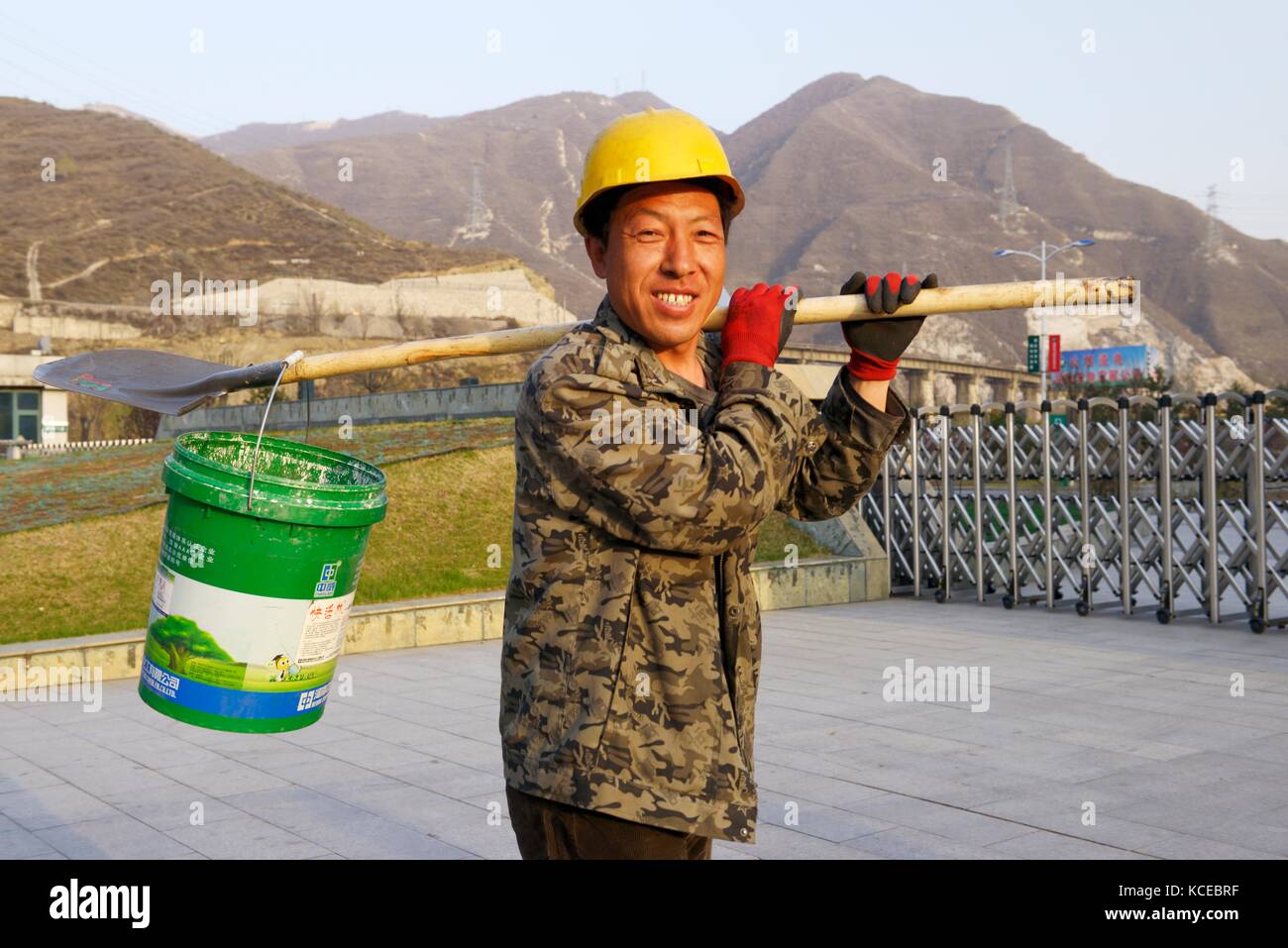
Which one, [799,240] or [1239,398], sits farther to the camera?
[799,240]

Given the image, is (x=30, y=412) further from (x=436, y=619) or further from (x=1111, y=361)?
(x=1111, y=361)

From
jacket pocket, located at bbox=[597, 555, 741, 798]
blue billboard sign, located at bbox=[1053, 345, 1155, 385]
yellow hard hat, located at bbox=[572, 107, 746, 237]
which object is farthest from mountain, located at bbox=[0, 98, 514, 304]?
jacket pocket, located at bbox=[597, 555, 741, 798]

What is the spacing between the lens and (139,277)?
77250 mm

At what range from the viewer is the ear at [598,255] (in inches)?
97.7

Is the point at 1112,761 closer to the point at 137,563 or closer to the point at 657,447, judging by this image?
the point at 657,447

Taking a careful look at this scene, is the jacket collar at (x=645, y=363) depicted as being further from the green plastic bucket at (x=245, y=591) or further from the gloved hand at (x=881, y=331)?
the green plastic bucket at (x=245, y=591)

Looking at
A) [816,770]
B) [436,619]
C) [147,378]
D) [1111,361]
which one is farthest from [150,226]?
[147,378]

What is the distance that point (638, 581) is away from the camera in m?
2.29

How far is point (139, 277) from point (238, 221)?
1206 centimetres

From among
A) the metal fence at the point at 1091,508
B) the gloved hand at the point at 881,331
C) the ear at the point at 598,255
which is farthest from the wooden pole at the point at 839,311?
the metal fence at the point at 1091,508

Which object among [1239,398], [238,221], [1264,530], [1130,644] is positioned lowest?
[1130,644]

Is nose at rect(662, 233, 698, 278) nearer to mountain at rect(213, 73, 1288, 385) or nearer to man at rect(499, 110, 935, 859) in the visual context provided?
man at rect(499, 110, 935, 859)
